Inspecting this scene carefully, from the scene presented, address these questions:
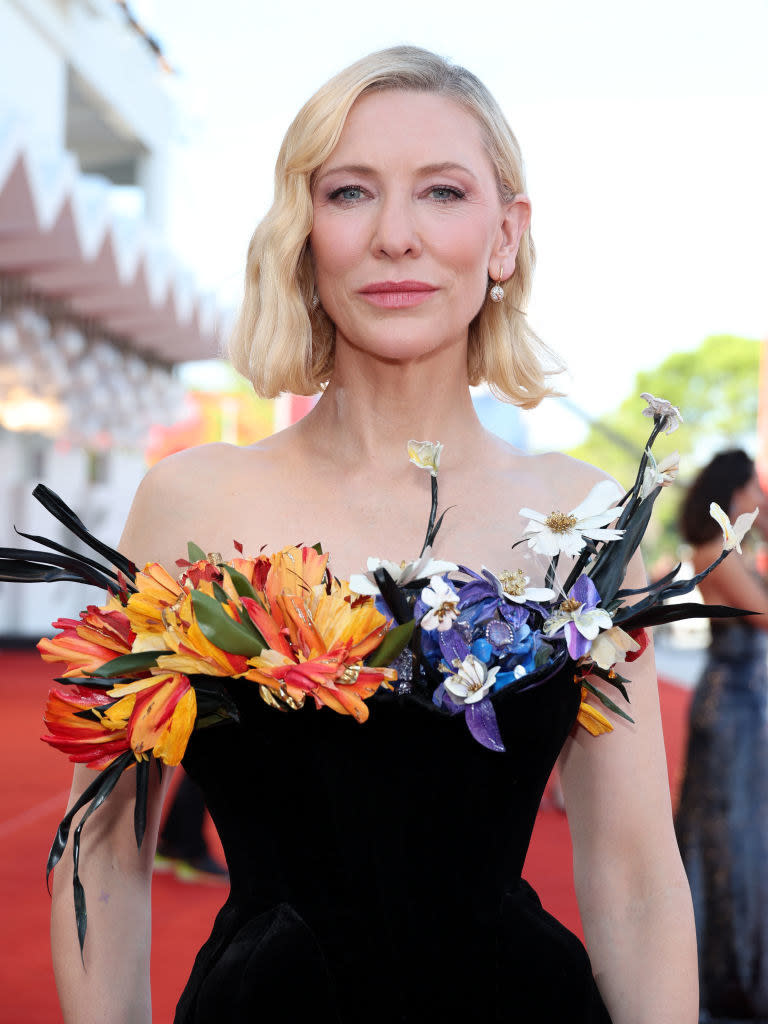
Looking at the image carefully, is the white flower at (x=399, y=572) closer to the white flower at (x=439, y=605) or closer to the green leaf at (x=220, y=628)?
the white flower at (x=439, y=605)

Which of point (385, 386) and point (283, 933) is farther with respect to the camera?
point (385, 386)

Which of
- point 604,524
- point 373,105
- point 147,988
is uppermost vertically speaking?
point 373,105

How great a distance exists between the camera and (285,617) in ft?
3.83

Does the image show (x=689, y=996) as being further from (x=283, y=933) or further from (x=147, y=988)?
(x=147, y=988)

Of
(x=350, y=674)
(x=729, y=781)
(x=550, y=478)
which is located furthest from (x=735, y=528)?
(x=729, y=781)

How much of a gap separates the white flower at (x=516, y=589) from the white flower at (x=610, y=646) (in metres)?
0.08

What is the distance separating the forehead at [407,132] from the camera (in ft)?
4.63

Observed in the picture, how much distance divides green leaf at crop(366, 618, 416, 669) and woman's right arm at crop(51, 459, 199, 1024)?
13.7 inches

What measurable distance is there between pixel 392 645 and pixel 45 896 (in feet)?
12.6

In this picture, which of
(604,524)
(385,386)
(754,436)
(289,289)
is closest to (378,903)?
(604,524)

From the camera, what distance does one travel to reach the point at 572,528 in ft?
4.16

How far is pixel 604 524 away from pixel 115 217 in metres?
9.52

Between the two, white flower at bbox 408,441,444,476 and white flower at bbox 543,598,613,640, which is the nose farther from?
white flower at bbox 543,598,613,640

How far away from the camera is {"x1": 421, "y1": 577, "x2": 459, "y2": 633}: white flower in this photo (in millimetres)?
1140
